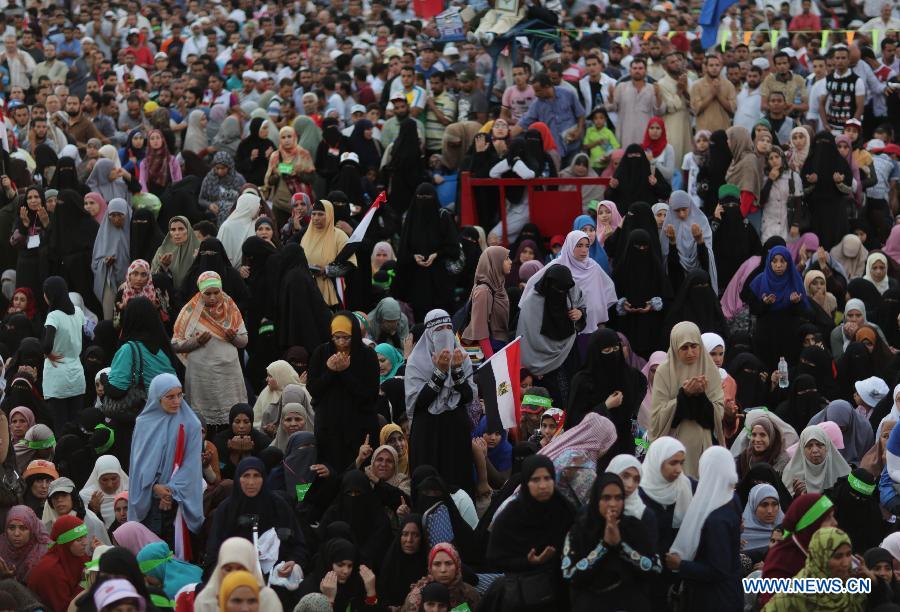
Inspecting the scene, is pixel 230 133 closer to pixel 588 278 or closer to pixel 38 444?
pixel 588 278

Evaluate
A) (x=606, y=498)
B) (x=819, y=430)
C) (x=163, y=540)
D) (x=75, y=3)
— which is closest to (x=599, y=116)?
(x=819, y=430)

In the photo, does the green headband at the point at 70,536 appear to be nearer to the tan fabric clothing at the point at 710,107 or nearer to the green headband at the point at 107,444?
the green headband at the point at 107,444

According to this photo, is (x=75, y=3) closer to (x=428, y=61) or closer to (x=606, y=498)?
(x=428, y=61)

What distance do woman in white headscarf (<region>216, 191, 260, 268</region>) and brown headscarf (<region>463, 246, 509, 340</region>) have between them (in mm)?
2336

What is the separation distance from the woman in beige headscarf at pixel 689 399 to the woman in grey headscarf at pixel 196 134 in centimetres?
765

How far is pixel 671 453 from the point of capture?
810 cm

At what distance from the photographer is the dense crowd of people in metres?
8.25

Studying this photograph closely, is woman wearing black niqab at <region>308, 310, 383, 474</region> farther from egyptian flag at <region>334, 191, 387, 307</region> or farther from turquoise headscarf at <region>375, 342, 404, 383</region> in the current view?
egyptian flag at <region>334, 191, 387, 307</region>

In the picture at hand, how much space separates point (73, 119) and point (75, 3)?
25.4 feet

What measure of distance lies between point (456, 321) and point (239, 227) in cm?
231

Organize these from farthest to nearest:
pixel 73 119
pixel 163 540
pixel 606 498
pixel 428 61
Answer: pixel 428 61, pixel 73 119, pixel 163 540, pixel 606 498

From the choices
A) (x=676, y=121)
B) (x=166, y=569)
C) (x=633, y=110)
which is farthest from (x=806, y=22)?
(x=166, y=569)

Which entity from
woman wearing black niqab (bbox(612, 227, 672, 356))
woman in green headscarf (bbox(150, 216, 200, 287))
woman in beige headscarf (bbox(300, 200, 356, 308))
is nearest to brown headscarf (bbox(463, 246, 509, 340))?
woman wearing black niqab (bbox(612, 227, 672, 356))

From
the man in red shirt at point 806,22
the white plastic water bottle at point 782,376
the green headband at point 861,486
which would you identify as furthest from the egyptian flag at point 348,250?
the man in red shirt at point 806,22
